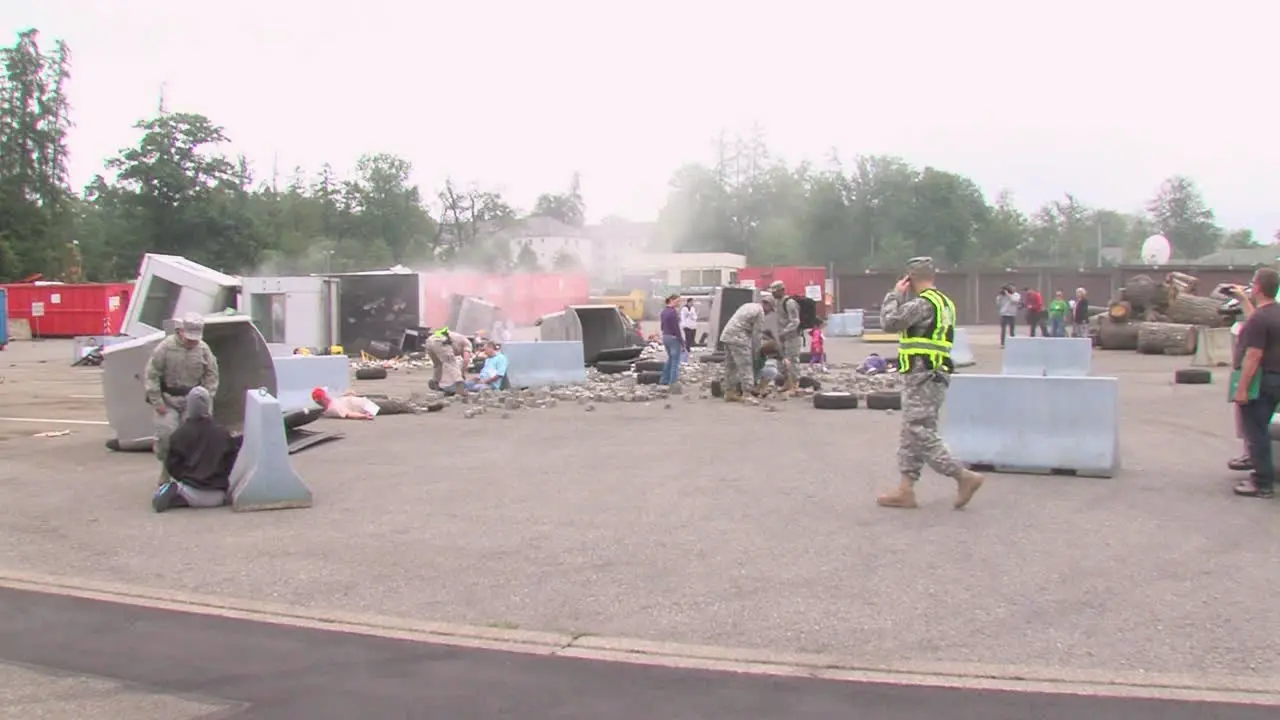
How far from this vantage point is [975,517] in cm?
838

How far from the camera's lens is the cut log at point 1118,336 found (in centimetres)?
2880

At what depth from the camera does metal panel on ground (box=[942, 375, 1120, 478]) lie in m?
10.1

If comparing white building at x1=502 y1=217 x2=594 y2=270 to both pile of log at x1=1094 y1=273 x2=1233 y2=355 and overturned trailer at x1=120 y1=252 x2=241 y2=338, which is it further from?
Result: overturned trailer at x1=120 y1=252 x2=241 y2=338

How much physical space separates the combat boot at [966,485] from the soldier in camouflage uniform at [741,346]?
856 cm

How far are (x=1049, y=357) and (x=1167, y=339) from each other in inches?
360

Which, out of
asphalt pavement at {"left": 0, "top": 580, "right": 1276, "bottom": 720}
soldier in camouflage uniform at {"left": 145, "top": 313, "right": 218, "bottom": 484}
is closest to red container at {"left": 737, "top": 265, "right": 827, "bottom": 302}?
soldier in camouflage uniform at {"left": 145, "top": 313, "right": 218, "bottom": 484}

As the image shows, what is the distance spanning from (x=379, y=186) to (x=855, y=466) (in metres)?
89.1

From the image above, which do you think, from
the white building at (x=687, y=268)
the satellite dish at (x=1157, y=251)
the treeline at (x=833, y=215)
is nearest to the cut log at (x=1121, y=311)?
the satellite dish at (x=1157, y=251)

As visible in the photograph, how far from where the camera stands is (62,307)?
44.9m

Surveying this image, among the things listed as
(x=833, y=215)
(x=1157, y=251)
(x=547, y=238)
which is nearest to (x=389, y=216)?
(x=547, y=238)

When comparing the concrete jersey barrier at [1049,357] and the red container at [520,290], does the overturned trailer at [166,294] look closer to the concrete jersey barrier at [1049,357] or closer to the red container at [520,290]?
the concrete jersey barrier at [1049,357]

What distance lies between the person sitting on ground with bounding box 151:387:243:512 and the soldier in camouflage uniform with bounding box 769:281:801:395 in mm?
10544

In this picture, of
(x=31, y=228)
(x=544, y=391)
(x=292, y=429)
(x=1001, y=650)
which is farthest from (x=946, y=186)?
(x=1001, y=650)

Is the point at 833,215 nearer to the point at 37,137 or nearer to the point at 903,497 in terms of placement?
the point at 37,137
